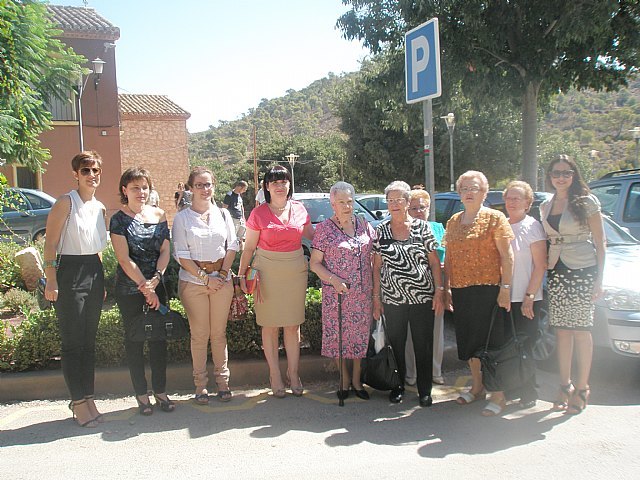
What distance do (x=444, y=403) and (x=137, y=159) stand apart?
2947 cm

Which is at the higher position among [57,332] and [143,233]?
[143,233]

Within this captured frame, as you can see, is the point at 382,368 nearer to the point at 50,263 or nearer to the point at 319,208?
the point at 50,263

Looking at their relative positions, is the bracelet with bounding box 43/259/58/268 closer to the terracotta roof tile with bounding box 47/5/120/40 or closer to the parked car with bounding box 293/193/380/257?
the parked car with bounding box 293/193/380/257

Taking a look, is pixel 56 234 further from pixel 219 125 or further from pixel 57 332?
pixel 219 125

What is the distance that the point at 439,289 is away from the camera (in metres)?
4.40

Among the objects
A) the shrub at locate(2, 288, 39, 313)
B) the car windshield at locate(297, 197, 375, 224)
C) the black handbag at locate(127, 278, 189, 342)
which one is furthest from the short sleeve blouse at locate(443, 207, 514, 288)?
the car windshield at locate(297, 197, 375, 224)

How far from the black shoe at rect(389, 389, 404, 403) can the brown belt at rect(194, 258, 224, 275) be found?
1.77 m

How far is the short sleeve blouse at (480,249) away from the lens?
4.17 metres

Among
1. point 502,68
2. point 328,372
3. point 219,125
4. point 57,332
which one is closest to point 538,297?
point 328,372

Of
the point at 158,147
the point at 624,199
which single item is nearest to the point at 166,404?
the point at 624,199

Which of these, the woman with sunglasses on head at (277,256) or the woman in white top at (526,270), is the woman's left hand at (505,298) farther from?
the woman with sunglasses on head at (277,256)

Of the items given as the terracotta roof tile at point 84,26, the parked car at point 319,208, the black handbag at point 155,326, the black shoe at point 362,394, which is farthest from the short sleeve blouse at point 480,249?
the terracotta roof tile at point 84,26

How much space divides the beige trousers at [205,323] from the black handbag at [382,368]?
120 centimetres

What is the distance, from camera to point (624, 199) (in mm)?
7680
